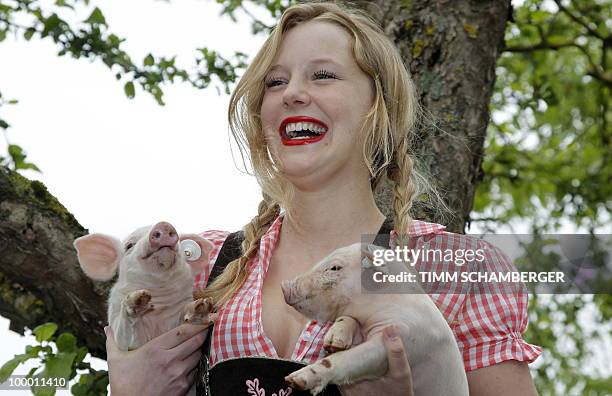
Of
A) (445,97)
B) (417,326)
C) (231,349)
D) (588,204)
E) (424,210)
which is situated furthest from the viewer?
(588,204)

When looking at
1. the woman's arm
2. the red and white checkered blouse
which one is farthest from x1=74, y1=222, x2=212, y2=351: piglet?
the woman's arm

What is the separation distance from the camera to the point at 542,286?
19.1 ft

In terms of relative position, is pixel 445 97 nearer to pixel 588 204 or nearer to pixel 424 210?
pixel 424 210

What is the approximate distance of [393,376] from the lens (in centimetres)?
231

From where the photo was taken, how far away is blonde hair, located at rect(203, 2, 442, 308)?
10.8 ft

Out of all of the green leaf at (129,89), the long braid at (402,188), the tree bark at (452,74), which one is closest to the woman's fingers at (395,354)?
the long braid at (402,188)

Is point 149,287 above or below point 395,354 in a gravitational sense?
above

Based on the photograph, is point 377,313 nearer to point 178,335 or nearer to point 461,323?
point 461,323

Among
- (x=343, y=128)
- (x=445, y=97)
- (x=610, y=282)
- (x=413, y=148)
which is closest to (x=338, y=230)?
(x=343, y=128)

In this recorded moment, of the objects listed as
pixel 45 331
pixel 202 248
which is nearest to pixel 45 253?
pixel 45 331

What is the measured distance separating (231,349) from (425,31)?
2.42 metres

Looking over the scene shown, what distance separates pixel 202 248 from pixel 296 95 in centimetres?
77

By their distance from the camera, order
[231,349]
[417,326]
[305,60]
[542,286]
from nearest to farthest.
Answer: [417,326], [231,349], [305,60], [542,286]

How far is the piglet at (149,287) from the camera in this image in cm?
300
